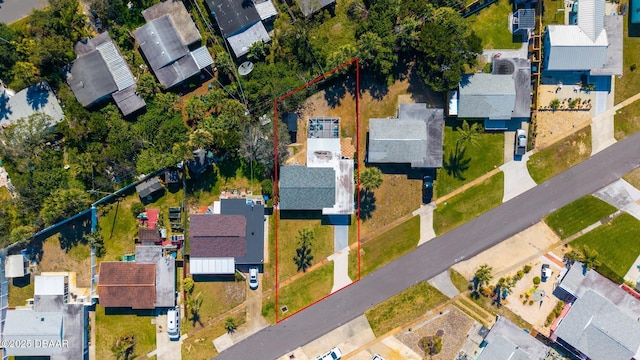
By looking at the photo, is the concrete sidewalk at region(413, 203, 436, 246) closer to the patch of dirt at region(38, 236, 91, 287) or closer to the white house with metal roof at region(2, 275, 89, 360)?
the patch of dirt at region(38, 236, 91, 287)

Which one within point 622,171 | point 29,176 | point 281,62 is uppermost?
point 281,62

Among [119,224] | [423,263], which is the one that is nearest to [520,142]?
[423,263]

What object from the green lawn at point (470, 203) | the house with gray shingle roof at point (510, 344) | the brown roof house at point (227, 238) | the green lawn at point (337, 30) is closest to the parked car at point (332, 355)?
the brown roof house at point (227, 238)

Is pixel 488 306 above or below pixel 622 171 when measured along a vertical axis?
below

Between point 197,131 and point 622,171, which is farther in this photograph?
point 622,171

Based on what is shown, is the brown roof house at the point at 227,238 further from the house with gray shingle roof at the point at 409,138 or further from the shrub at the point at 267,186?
the house with gray shingle roof at the point at 409,138

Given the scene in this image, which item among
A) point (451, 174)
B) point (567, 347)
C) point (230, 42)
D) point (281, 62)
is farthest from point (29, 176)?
point (567, 347)

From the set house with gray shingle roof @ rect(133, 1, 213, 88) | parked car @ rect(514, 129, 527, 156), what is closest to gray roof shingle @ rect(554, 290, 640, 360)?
parked car @ rect(514, 129, 527, 156)

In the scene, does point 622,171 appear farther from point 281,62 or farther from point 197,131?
point 197,131
